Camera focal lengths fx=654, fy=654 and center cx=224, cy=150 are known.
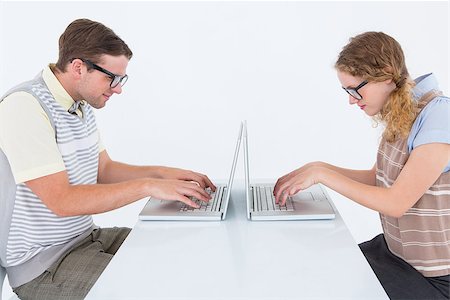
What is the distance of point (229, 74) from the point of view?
172 inches

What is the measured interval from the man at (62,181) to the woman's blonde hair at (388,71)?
0.64 metres

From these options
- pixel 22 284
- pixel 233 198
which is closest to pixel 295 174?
pixel 233 198

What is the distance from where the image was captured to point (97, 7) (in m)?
4.39

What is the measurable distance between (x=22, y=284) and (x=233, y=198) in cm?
77

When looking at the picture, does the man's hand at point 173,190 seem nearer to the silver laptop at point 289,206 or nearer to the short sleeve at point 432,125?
the silver laptop at point 289,206

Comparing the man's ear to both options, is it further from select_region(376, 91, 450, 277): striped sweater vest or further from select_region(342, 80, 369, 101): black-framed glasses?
select_region(376, 91, 450, 277): striped sweater vest

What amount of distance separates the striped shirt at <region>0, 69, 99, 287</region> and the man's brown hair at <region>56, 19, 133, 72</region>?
0.09 metres

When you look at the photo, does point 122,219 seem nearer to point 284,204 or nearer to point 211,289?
point 284,204

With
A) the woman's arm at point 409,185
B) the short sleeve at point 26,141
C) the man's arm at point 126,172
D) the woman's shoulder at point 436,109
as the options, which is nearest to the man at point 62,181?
the short sleeve at point 26,141

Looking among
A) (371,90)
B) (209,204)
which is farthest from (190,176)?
(371,90)

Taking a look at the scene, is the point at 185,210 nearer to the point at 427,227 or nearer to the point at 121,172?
the point at 121,172

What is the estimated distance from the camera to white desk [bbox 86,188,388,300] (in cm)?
153

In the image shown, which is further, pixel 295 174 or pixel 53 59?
pixel 53 59

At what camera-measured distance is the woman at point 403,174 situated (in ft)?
6.34
